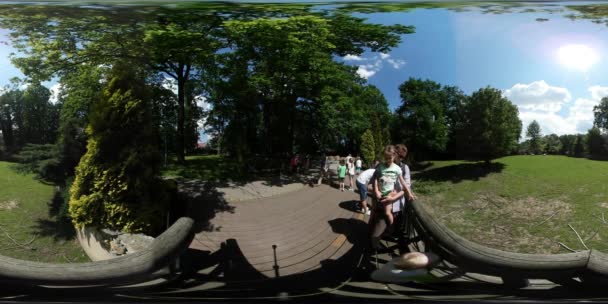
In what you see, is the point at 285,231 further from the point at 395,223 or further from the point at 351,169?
the point at 395,223

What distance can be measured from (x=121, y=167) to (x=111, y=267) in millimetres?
660

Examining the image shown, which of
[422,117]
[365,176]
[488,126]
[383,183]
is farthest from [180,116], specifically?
[488,126]

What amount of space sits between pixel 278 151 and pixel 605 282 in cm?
232

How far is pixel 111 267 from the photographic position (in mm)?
2354

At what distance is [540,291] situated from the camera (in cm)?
255

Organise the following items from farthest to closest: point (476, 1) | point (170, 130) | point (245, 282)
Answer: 1. point (476, 1)
2. point (245, 282)
3. point (170, 130)

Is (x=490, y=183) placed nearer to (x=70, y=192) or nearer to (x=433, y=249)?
(x=433, y=249)

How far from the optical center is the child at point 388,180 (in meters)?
2.26

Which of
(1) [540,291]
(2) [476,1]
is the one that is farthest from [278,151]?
(1) [540,291]

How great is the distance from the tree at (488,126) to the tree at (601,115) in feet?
1.84

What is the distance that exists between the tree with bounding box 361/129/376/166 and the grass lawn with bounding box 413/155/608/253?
30cm

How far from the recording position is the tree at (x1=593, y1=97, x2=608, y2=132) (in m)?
2.41

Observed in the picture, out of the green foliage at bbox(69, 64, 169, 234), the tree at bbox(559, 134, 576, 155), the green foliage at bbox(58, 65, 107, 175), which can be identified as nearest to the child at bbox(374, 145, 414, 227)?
the tree at bbox(559, 134, 576, 155)

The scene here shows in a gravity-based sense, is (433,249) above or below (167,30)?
below
